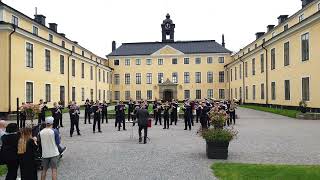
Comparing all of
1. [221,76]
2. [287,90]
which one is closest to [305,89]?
[287,90]

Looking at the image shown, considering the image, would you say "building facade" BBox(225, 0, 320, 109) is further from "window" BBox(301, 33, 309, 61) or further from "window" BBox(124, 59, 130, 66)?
"window" BBox(124, 59, 130, 66)

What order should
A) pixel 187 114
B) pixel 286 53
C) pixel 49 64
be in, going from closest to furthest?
pixel 187 114
pixel 286 53
pixel 49 64

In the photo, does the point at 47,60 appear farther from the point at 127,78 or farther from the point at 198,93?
the point at 198,93

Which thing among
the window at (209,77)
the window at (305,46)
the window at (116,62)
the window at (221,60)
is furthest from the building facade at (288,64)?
the window at (116,62)

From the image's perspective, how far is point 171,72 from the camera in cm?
6681

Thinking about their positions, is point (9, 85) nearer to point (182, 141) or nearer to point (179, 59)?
point (182, 141)

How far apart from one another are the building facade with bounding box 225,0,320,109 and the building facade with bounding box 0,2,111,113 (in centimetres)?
2359

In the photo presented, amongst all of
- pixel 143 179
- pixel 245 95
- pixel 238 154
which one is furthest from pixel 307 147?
pixel 245 95

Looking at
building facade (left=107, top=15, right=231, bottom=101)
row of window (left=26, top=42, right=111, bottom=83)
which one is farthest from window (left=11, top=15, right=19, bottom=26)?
building facade (left=107, top=15, right=231, bottom=101)

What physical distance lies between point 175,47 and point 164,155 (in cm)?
5959

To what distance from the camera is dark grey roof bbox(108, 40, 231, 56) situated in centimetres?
6719

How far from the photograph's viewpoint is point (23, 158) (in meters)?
7.18

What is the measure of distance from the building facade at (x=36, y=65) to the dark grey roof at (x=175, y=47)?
707 inches

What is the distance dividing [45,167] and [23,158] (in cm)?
65
